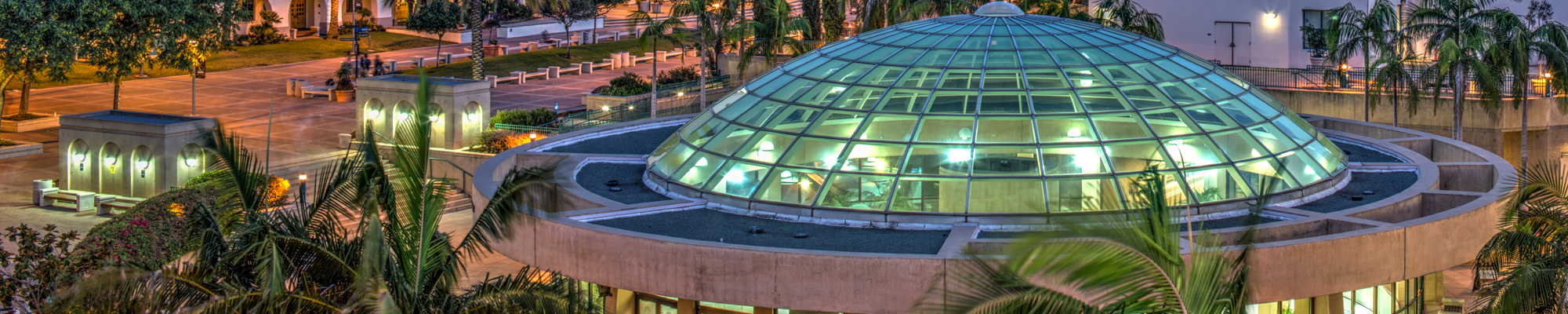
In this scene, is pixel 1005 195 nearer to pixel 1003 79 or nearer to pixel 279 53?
pixel 1003 79

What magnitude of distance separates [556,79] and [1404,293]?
164ft

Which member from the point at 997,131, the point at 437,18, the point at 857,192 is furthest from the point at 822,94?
the point at 437,18

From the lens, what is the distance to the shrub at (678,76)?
187 ft

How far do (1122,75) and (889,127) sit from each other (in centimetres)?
419

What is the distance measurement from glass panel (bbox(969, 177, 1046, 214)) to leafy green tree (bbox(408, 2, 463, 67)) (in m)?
54.2

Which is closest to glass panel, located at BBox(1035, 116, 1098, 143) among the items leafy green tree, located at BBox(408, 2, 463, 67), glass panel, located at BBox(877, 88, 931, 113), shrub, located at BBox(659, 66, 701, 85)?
glass panel, located at BBox(877, 88, 931, 113)

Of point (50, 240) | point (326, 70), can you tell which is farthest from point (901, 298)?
point (326, 70)

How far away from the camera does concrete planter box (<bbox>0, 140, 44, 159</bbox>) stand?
140 feet

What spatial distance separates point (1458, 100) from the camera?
37.6 meters

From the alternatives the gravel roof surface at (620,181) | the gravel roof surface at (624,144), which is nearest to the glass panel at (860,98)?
the gravel roof surface at (620,181)

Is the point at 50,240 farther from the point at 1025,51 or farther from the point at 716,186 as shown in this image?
the point at 1025,51

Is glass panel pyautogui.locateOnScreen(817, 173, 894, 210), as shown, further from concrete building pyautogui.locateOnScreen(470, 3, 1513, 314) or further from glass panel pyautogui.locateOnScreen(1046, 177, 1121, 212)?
glass panel pyautogui.locateOnScreen(1046, 177, 1121, 212)

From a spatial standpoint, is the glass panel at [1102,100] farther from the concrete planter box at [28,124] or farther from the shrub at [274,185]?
the concrete planter box at [28,124]

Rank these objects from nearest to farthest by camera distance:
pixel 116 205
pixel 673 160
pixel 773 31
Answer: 1. pixel 673 160
2. pixel 116 205
3. pixel 773 31
